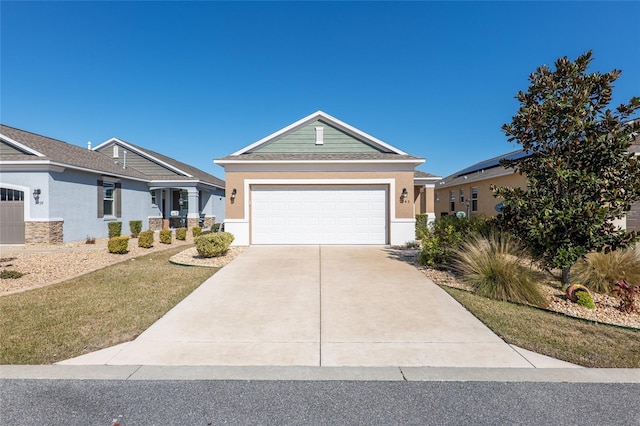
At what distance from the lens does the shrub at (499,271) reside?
6.05 meters

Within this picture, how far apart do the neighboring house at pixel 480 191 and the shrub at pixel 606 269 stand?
5710mm

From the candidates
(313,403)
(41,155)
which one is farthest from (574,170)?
(41,155)

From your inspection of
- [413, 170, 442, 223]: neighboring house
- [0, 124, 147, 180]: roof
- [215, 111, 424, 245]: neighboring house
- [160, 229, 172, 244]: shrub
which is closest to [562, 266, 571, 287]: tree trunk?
[215, 111, 424, 245]: neighboring house

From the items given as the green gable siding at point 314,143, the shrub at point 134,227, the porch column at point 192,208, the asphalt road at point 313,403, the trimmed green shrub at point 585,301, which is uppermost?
the green gable siding at point 314,143

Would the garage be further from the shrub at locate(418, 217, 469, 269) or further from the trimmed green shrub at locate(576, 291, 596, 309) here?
the trimmed green shrub at locate(576, 291, 596, 309)

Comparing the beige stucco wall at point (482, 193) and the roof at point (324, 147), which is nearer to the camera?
the roof at point (324, 147)

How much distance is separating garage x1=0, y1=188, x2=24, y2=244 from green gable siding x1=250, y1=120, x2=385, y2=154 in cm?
1087

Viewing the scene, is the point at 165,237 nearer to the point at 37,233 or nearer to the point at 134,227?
the point at 134,227

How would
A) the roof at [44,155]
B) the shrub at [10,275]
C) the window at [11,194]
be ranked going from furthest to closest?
1. the window at [11,194]
2. the roof at [44,155]
3. the shrub at [10,275]

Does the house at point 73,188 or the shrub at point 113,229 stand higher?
the house at point 73,188

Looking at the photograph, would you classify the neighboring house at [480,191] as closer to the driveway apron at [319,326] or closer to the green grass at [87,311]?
the driveway apron at [319,326]

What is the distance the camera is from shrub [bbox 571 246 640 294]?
21.9 ft

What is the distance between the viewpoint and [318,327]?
189 inches

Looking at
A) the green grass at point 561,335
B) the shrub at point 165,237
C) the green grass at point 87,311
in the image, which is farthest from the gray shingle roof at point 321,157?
the green grass at point 561,335
